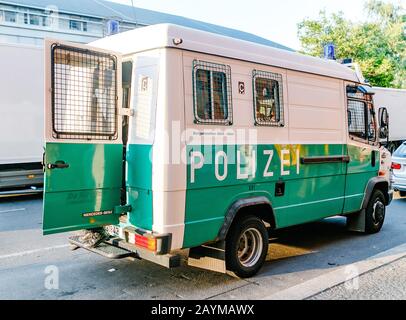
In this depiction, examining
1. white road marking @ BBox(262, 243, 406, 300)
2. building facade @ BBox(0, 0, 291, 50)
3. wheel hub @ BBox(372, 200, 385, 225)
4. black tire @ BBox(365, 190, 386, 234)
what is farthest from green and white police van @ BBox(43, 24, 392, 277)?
building facade @ BBox(0, 0, 291, 50)

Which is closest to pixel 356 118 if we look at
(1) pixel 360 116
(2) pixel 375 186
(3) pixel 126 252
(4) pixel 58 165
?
(1) pixel 360 116

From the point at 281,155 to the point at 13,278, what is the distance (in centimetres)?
370

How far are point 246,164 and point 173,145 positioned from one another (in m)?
1.15

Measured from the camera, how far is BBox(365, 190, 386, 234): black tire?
7.47 metres

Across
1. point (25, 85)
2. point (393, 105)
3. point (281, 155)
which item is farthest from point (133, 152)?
point (393, 105)

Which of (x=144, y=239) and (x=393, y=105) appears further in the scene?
(x=393, y=105)

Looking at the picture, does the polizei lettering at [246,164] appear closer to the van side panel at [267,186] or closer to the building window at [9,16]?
the van side panel at [267,186]

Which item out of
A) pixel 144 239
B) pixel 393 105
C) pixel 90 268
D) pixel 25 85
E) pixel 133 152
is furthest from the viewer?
pixel 393 105

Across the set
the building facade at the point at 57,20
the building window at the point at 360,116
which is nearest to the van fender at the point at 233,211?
the building window at the point at 360,116

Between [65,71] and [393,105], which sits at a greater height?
[393,105]

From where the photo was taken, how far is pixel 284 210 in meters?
5.79

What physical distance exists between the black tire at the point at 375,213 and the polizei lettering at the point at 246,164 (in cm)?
230

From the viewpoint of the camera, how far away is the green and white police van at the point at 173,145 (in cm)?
446
